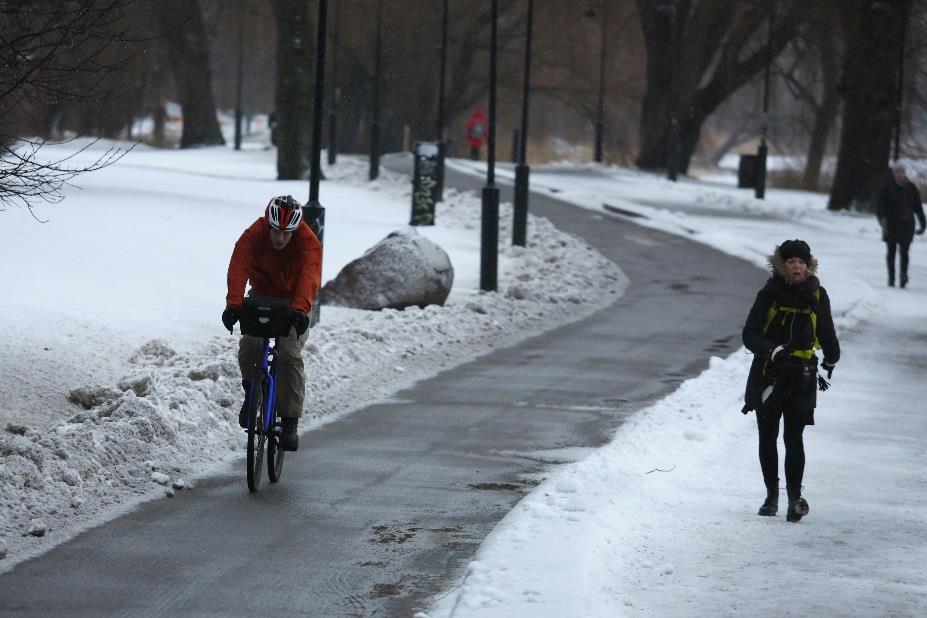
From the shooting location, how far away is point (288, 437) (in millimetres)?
9406

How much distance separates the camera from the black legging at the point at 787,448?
28.9 feet

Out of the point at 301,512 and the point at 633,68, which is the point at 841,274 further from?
the point at 633,68

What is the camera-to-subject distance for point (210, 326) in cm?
1540

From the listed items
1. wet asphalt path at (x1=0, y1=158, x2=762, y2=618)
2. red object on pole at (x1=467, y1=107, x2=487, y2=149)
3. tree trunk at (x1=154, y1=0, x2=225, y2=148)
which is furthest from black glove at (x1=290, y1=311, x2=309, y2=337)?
red object on pole at (x1=467, y1=107, x2=487, y2=149)

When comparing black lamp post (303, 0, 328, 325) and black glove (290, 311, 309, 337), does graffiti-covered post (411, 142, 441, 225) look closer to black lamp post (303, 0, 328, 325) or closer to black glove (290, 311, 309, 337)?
black lamp post (303, 0, 328, 325)

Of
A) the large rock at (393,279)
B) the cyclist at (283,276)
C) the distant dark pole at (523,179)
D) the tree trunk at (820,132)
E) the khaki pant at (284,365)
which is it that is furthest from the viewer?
the tree trunk at (820,132)

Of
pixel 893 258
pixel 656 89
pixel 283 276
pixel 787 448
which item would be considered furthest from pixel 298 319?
pixel 656 89

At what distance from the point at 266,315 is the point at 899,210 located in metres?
14.6

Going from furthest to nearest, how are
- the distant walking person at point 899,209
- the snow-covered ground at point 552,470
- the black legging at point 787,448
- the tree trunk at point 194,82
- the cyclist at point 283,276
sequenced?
the tree trunk at point 194,82 → the distant walking person at point 899,209 → the cyclist at point 283,276 → the black legging at point 787,448 → the snow-covered ground at point 552,470

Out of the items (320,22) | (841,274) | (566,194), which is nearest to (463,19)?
(566,194)

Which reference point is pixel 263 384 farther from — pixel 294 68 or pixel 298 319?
pixel 294 68

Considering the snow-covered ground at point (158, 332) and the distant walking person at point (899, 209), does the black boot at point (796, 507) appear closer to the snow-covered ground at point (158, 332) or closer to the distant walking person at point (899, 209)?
the snow-covered ground at point (158, 332)

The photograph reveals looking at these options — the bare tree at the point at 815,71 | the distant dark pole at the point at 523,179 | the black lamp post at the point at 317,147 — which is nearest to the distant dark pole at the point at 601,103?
the bare tree at the point at 815,71

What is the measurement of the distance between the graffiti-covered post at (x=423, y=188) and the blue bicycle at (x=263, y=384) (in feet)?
58.3
